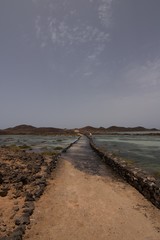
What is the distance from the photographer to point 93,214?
29.7ft

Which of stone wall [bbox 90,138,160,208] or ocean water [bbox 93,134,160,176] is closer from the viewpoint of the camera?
stone wall [bbox 90,138,160,208]

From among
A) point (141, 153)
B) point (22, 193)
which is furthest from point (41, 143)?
point (22, 193)

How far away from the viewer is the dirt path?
742 cm

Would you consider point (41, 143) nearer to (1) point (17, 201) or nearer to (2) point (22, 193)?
(2) point (22, 193)

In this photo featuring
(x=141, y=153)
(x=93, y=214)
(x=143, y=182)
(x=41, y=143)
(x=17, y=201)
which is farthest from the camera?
(x=41, y=143)

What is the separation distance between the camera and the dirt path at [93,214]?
7.42m

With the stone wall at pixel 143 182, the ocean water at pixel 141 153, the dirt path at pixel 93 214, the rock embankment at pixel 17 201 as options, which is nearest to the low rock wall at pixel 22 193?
the rock embankment at pixel 17 201

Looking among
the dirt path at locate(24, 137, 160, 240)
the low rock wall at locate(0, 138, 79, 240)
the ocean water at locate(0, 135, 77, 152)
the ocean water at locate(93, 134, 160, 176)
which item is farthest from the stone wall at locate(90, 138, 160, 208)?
the ocean water at locate(0, 135, 77, 152)

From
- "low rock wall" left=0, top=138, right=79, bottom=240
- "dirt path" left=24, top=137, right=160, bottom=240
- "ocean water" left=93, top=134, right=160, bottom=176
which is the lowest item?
"dirt path" left=24, top=137, right=160, bottom=240

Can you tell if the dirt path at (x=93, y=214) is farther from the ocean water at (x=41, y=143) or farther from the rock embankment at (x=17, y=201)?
the ocean water at (x=41, y=143)

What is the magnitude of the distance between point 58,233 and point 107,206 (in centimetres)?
315

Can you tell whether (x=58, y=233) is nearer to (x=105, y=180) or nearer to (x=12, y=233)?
(x=12, y=233)

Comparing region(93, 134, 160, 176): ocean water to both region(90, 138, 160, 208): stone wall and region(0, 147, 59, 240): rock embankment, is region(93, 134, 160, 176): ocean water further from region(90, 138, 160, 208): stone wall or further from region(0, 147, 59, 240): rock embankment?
region(0, 147, 59, 240): rock embankment

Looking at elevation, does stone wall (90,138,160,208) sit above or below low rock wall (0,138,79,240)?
above
